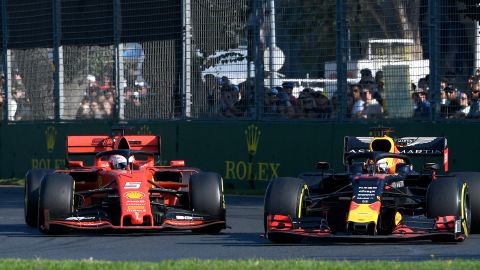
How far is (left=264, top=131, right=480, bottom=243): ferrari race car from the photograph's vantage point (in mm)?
12820

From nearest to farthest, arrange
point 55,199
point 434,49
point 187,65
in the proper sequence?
point 55,199 < point 434,49 < point 187,65

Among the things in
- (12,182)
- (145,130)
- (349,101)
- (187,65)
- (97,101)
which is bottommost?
(12,182)

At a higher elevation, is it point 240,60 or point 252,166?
point 240,60

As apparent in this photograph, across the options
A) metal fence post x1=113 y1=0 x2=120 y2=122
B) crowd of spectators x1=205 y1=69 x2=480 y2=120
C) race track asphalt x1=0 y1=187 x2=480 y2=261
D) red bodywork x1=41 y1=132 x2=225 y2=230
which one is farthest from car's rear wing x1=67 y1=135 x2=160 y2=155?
metal fence post x1=113 y1=0 x2=120 y2=122

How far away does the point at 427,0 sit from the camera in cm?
1986

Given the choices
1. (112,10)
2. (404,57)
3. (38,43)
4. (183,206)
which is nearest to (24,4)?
(38,43)

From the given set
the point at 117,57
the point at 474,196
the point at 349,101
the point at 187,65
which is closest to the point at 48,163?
the point at 117,57

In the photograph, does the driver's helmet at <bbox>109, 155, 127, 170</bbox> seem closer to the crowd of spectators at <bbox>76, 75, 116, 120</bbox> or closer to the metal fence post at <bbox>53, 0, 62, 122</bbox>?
the crowd of spectators at <bbox>76, 75, 116, 120</bbox>

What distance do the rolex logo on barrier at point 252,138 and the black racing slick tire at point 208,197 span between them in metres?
7.39

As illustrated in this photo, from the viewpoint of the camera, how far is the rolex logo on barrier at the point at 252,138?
2216 centimetres

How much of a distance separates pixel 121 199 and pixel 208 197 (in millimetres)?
1057

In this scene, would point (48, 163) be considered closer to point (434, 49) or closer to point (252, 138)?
point (252, 138)

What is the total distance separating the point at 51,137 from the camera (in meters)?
26.1

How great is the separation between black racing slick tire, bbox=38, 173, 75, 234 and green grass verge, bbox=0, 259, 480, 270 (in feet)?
11.2
